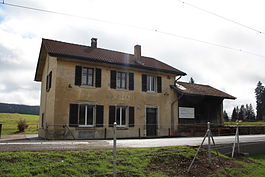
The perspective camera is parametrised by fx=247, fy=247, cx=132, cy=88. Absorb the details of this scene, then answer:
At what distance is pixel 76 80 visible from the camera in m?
17.6

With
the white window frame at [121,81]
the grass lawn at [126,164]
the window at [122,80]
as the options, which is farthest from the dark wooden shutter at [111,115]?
the grass lawn at [126,164]

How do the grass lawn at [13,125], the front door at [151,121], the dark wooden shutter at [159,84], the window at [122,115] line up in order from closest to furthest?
1. the window at [122,115]
2. the front door at [151,121]
3. the dark wooden shutter at [159,84]
4. the grass lawn at [13,125]

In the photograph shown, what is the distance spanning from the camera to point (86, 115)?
17609mm

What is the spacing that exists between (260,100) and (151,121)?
70.0 metres

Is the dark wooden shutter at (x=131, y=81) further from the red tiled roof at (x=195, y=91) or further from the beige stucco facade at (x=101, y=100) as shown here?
the red tiled roof at (x=195, y=91)

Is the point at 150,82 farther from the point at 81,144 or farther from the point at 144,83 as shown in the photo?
the point at 81,144

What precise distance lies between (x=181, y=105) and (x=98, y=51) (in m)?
8.89

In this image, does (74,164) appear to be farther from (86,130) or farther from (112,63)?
(112,63)

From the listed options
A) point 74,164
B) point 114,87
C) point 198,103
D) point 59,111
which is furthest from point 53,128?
point 198,103

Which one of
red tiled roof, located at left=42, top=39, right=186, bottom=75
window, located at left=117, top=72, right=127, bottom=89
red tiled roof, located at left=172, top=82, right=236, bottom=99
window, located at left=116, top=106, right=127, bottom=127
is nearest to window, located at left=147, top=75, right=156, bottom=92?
red tiled roof, located at left=42, top=39, right=186, bottom=75

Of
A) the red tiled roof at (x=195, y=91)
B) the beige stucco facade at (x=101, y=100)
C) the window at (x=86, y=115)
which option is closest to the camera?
the beige stucco facade at (x=101, y=100)

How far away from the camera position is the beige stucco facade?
54.9 ft

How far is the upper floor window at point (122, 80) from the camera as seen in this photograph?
19.6 metres

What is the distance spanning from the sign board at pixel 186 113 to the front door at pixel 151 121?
2.81 m
